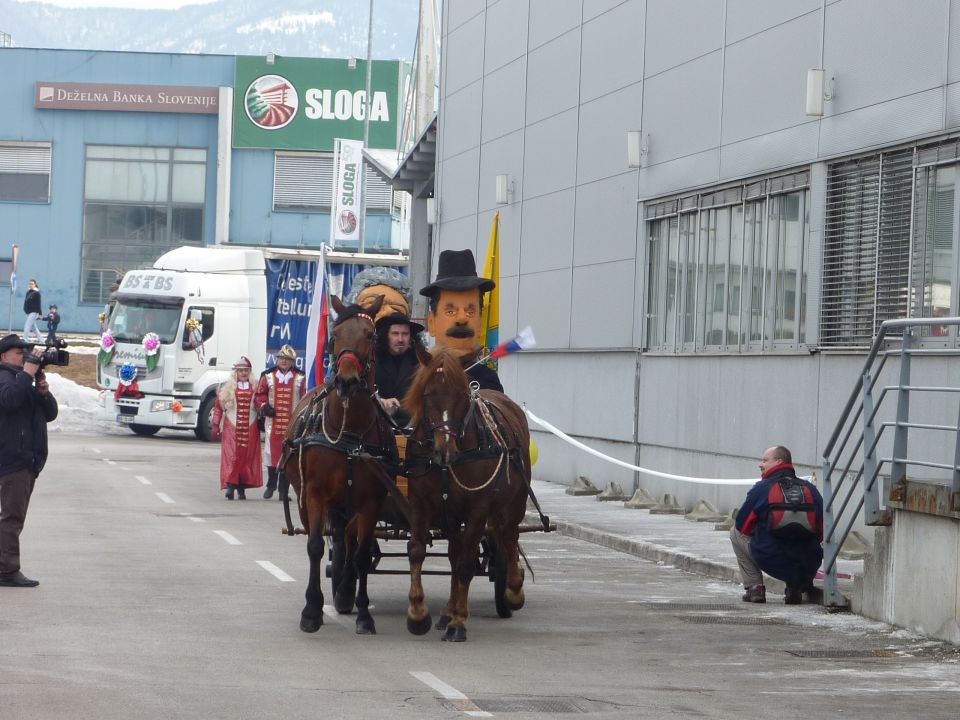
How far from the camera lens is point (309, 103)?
67.6 meters

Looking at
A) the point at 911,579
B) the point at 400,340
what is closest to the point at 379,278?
the point at 400,340

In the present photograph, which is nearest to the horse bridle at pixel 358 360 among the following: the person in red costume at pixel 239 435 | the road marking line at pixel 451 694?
the road marking line at pixel 451 694

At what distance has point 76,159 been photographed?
67500 millimetres

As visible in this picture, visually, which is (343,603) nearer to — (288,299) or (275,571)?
(275,571)

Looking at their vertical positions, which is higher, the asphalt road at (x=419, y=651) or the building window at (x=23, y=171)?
the building window at (x=23, y=171)

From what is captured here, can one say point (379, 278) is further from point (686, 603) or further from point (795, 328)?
point (795, 328)

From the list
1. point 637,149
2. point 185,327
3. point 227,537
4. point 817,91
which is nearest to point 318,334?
point 227,537

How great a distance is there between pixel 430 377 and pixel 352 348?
559 mm

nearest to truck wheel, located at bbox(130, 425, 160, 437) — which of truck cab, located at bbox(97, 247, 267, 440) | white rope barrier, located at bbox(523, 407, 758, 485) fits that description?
truck cab, located at bbox(97, 247, 267, 440)

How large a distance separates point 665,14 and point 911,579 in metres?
12.3

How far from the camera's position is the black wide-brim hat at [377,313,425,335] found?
11.5 m

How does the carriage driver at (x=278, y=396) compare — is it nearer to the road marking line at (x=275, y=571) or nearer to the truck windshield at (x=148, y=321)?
the road marking line at (x=275, y=571)

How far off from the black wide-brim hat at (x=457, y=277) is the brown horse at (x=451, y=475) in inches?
95.2

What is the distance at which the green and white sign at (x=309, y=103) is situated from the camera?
67.1 m
